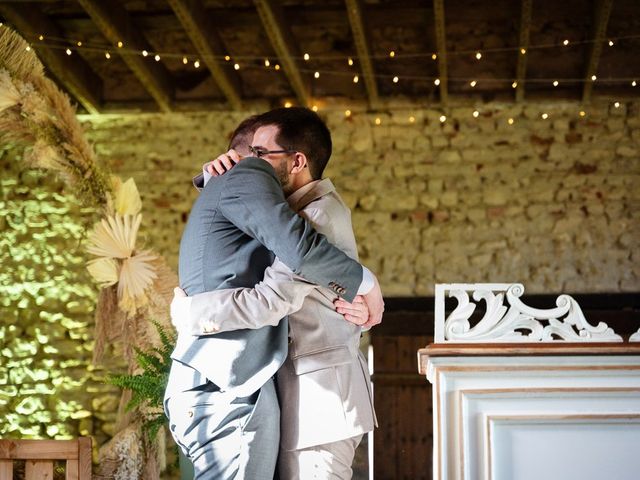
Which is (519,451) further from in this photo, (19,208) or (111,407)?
(19,208)

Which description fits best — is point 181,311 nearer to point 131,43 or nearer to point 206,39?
point 206,39

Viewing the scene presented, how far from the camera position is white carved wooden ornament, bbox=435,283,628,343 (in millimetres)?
2383

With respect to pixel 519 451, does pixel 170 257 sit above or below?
above

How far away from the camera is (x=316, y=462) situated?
6.97 ft

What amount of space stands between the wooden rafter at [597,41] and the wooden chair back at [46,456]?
13.7 feet

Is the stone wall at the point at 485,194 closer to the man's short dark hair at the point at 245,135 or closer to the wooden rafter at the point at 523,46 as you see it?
the wooden rafter at the point at 523,46

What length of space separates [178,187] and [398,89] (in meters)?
1.86

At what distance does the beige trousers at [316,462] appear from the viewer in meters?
2.11

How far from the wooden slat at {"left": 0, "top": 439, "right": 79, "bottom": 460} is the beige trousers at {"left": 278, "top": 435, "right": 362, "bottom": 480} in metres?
1.76

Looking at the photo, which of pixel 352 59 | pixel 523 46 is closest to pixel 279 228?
pixel 523 46

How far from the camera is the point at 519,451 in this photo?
7.84 feet

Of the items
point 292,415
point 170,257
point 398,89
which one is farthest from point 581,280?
point 292,415

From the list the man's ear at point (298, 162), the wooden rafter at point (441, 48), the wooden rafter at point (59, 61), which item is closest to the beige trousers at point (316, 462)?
the man's ear at point (298, 162)

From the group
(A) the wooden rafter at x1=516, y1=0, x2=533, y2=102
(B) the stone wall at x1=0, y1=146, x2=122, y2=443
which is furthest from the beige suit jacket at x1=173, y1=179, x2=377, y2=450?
(B) the stone wall at x1=0, y1=146, x2=122, y2=443
